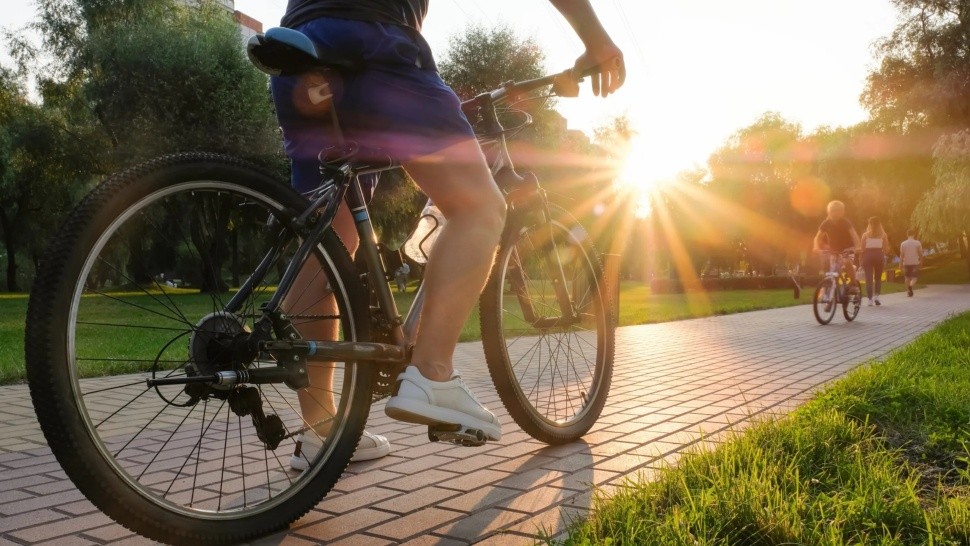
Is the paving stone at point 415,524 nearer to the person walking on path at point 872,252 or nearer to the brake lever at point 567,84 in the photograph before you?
the brake lever at point 567,84

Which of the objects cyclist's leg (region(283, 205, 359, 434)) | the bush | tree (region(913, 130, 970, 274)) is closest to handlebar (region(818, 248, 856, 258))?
cyclist's leg (region(283, 205, 359, 434))

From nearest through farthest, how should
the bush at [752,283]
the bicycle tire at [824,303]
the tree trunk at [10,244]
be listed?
the bicycle tire at [824,303] → the bush at [752,283] → the tree trunk at [10,244]

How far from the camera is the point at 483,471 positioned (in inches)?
127

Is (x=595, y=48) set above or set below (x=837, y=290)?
above

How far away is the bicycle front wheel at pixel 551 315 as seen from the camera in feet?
11.5

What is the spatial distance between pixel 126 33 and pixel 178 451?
85.1ft

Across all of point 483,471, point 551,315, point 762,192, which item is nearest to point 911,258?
point 551,315

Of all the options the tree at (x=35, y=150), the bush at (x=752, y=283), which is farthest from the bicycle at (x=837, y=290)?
the tree at (x=35, y=150)

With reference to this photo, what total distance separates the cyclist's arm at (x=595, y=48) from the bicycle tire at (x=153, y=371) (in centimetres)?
123

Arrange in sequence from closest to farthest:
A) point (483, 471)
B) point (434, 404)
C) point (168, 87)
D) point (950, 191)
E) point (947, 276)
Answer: point (434, 404) → point (483, 471) → point (168, 87) → point (950, 191) → point (947, 276)

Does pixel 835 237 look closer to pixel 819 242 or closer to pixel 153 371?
pixel 819 242

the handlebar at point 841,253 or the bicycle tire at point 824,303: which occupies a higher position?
the handlebar at point 841,253

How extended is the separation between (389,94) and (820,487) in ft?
5.65

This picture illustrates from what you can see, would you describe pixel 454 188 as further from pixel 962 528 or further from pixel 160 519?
pixel 962 528
